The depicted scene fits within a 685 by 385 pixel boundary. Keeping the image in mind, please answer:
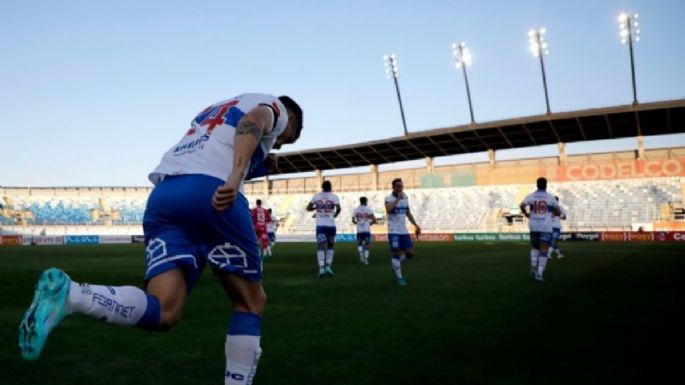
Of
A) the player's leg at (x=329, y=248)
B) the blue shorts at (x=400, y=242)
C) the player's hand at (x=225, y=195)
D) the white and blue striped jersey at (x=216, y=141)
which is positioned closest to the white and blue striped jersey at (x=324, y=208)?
the player's leg at (x=329, y=248)

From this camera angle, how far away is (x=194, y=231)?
2973 mm

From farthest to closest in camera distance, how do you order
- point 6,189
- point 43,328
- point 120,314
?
point 6,189 < point 120,314 < point 43,328

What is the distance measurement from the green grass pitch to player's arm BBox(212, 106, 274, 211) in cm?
188

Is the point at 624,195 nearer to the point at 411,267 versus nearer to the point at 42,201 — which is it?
the point at 411,267

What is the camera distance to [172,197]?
294cm

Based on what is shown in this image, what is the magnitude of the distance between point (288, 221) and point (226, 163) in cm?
5584

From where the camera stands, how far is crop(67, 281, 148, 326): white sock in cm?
258

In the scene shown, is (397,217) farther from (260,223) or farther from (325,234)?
(260,223)

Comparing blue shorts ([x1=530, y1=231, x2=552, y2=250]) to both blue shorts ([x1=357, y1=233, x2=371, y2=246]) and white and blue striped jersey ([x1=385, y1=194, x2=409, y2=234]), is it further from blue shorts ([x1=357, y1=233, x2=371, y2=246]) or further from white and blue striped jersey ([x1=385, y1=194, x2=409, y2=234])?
blue shorts ([x1=357, y1=233, x2=371, y2=246])

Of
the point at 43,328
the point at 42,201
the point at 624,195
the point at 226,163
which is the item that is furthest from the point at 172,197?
the point at 42,201

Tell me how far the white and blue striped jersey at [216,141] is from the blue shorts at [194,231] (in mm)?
77

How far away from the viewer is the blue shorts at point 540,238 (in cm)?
1161

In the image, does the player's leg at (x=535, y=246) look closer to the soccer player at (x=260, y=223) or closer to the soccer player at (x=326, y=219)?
the soccer player at (x=326, y=219)

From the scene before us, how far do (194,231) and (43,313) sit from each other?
819 mm
